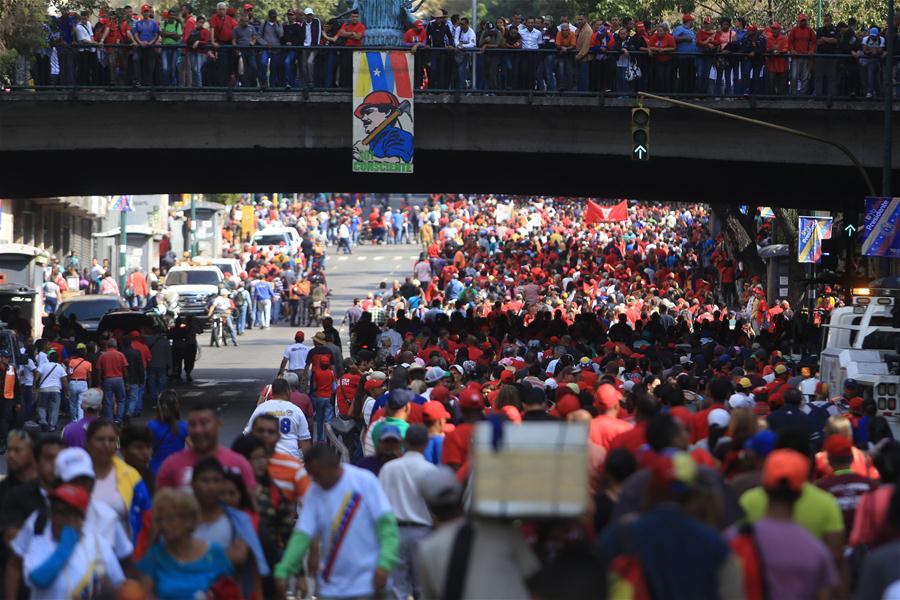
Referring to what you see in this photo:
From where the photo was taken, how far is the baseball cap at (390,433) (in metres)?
12.5

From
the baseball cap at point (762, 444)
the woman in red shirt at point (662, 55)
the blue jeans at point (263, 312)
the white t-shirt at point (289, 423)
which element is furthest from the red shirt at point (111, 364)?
the blue jeans at point (263, 312)

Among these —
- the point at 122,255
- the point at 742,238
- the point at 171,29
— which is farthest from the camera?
the point at 122,255

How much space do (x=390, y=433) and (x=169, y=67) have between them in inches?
808

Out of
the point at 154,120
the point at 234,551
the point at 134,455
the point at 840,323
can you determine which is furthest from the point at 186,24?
the point at 234,551

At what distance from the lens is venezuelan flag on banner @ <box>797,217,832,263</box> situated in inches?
1652

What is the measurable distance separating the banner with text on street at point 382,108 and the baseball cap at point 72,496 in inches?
890

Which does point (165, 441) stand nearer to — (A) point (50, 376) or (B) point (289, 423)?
(B) point (289, 423)

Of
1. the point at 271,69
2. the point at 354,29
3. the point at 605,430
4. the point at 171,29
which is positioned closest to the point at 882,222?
the point at 354,29

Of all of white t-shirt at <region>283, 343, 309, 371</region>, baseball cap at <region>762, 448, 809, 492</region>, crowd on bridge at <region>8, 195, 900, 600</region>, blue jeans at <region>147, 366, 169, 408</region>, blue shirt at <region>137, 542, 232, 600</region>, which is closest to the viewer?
crowd on bridge at <region>8, 195, 900, 600</region>

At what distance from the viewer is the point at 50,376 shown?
26.3 metres

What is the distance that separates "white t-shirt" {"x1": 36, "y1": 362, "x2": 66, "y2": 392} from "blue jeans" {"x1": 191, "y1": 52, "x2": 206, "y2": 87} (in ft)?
24.2

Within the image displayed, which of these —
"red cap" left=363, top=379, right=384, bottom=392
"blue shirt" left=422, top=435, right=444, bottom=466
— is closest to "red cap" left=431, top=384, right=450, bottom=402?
"blue shirt" left=422, top=435, right=444, bottom=466

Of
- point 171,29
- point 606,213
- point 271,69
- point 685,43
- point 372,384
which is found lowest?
point 606,213

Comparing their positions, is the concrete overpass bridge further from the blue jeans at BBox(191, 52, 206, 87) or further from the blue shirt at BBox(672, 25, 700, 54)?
the blue shirt at BBox(672, 25, 700, 54)
